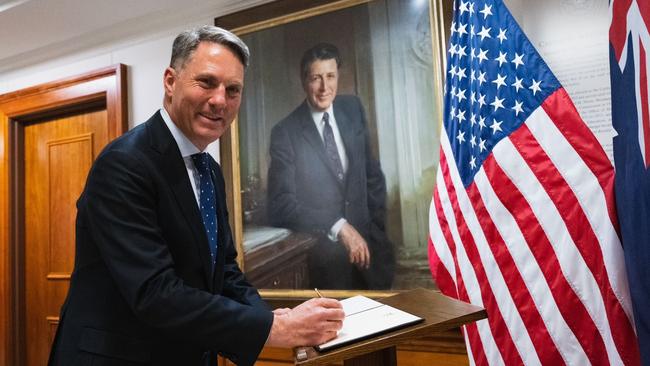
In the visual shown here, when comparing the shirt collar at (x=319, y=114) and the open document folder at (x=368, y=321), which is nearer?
the open document folder at (x=368, y=321)

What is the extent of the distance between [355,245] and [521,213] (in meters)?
0.95

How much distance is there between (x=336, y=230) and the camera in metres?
2.49

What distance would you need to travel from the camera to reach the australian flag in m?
1.16

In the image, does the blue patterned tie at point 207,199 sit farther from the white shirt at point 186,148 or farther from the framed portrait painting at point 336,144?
the framed portrait painting at point 336,144

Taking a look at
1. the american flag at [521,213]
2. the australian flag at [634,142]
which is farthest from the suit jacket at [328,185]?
the australian flag at [634,142]

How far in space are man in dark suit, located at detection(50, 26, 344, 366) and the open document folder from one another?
5 centimetres

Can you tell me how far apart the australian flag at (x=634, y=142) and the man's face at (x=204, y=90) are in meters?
1.00

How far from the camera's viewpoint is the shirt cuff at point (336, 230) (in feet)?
8.14

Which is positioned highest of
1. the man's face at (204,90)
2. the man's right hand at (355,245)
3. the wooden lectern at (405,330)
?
the man's face at (204,90)

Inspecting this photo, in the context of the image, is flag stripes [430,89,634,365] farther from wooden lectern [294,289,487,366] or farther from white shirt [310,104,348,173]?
white shirt [310,104,348,173]

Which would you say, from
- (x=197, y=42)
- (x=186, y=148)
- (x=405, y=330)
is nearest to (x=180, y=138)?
(x=186, y=148)

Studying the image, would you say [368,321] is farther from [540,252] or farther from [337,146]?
[337,146]

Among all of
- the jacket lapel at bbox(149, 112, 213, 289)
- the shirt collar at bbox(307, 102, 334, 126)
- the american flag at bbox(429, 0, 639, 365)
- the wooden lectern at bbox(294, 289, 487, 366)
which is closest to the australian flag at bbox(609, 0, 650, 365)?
the american flag at bbox(429, 0, 639, 365)

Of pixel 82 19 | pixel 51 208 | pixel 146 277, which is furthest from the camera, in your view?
pixel 51 208
